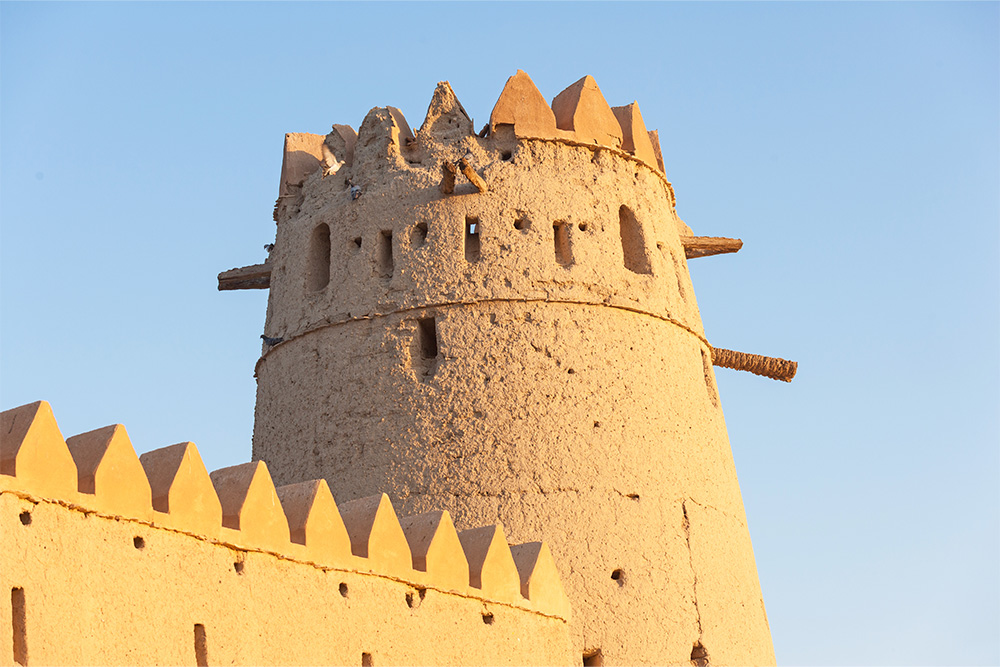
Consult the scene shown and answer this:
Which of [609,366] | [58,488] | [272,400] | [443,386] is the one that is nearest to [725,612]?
[609,366]

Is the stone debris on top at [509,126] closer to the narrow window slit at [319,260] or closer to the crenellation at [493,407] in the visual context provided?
the crenellation at [493,407]

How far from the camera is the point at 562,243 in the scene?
1209 centimetres

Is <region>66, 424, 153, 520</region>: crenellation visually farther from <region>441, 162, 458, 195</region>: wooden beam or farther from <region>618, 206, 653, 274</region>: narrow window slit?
<region>618, 206, 653, 274</region>: narrow window slit

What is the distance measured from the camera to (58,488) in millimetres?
6812

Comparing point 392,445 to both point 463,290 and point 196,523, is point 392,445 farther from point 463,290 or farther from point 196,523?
point 196,523

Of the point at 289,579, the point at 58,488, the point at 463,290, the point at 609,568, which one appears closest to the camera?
the point at 58,488

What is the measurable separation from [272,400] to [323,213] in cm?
172

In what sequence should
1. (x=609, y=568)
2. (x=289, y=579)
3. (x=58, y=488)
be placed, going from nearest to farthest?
(x=58, y=488), (x=289, y=579), (x=609, y=568)

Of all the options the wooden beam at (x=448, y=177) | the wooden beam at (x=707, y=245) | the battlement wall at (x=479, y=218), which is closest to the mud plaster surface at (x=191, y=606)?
the battlement wall at (x=479, y=218)

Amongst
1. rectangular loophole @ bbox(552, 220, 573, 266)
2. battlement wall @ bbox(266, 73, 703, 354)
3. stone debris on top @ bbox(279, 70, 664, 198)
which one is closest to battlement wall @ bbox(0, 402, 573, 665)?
battlement wall @ bbox(266, 73, 703, 354)

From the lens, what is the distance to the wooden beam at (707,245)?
45.6 ft

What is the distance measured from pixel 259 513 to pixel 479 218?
4581 mm

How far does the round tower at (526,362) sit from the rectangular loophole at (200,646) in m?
3.65

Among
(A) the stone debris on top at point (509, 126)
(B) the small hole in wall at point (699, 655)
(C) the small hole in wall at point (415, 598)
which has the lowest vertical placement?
(B) the small hole in wall at point (699, 655)
